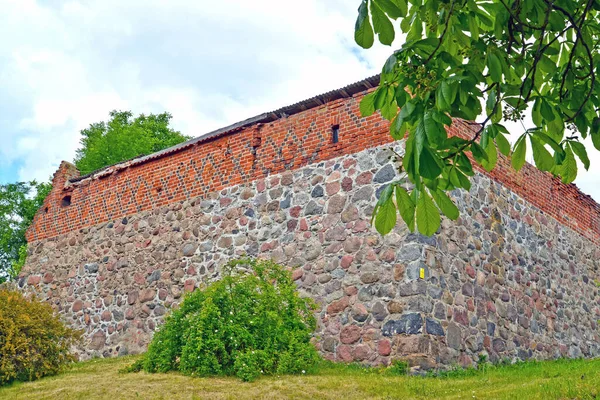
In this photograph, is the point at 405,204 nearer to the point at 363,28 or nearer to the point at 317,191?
the point at 363,28

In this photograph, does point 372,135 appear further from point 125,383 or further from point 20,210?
point 20,210

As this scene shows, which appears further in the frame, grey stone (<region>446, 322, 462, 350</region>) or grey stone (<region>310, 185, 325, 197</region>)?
grey stone (<region>310, 185, 325, 197</region>)

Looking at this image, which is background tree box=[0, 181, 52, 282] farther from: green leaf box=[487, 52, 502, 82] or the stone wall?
green leaf box=[487, 52, 502, 82]

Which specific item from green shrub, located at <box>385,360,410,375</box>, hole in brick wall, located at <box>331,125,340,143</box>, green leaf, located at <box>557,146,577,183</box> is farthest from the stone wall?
green leaf, located at <box>557,146,577,183</box>

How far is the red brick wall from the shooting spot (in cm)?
1110

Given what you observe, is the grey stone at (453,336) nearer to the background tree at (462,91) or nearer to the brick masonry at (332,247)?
the brick masonry at (332,247)

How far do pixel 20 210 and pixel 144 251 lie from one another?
12.7 m

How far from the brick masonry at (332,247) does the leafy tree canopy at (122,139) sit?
7.00 metres

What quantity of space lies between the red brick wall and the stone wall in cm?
23

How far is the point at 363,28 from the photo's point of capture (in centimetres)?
293

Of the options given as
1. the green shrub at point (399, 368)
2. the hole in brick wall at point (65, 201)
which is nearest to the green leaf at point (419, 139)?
the green shrub at point (399, 368)

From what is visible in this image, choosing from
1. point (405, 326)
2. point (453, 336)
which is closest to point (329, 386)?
point (405, 326)

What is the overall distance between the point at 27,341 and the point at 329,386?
4810 millimetres

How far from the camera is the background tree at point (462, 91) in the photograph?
288 cm
